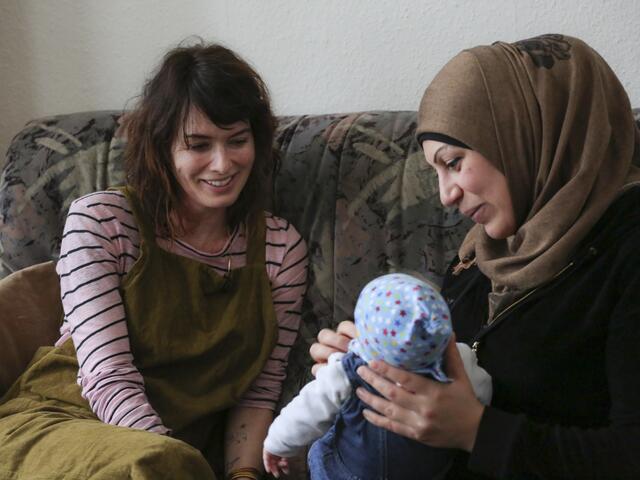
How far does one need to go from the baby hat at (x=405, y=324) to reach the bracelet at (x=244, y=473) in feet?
2.19

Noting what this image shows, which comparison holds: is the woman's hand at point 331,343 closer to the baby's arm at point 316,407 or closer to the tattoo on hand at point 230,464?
the baby's arm at point 316,407

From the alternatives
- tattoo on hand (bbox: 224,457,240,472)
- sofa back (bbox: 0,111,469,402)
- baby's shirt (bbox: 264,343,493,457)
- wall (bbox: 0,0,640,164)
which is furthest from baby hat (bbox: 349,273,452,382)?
wall (bbox: 0,0,640,164)

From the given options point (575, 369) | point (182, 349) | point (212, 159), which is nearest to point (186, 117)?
point (212, 159)

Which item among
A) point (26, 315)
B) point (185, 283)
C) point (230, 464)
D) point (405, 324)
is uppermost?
point (405, 324)

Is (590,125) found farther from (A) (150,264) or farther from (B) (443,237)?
(A) (150,264)

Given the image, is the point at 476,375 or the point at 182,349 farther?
the point at 182,349

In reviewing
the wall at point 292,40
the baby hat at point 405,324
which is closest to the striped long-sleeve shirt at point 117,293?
the wall at point 292,40

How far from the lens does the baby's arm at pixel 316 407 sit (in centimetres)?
120

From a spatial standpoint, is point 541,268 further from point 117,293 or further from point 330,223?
point 117,293

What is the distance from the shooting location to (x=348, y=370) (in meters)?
1.19

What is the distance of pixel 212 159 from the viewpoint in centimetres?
167

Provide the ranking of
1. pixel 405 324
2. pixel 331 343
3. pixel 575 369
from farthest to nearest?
1. pixel 331 343
2. pixel 575 369
3. pixel 405 324

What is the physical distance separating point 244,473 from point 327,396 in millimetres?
543

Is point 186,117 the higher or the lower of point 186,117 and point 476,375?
the higher
